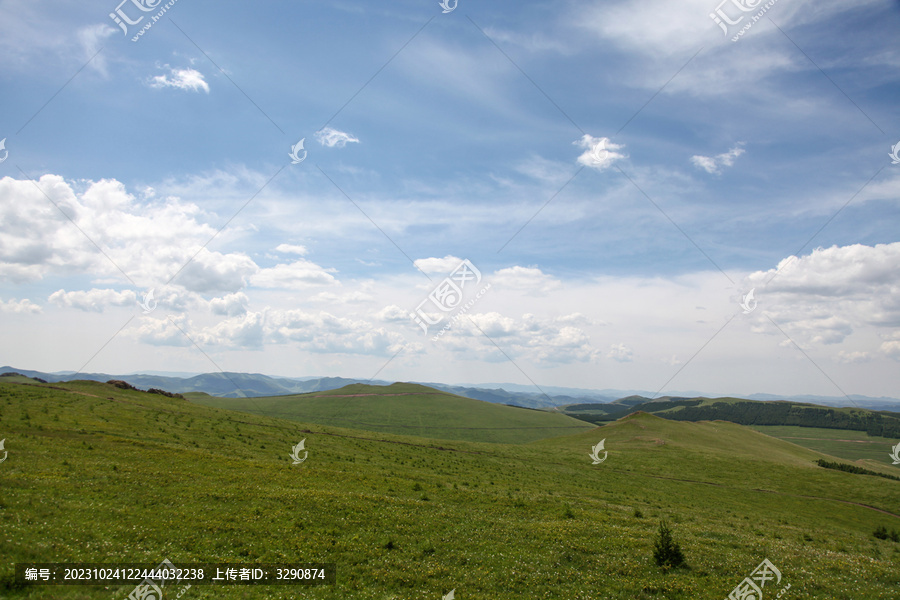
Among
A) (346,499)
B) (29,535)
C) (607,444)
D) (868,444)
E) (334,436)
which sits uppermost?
(29,535)

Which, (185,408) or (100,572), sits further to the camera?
(185,408)

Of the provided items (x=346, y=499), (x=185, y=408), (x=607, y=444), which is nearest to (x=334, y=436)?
(x=185, y=408)

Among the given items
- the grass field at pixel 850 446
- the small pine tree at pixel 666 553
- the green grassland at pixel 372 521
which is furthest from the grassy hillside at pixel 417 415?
the grass field at pixel 850 446

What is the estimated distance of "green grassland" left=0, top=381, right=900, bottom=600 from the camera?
1559 centimetres

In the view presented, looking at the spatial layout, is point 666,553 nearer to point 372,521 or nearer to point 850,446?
point 372,521

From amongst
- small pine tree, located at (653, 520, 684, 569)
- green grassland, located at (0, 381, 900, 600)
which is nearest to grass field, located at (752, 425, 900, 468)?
green grassland, located at (0, 381, 900, 600)

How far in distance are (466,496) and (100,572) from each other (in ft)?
67.4

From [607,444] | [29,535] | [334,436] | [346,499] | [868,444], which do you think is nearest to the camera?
[29,535]

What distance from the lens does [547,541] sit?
2012 centimetres

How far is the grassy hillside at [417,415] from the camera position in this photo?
381ft

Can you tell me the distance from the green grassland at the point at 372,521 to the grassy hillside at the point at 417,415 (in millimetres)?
71514

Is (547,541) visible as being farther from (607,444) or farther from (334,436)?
(607,444)

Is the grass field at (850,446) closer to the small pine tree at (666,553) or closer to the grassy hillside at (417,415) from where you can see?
the grassy hillside at (417,415)

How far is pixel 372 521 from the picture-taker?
68.0ft
